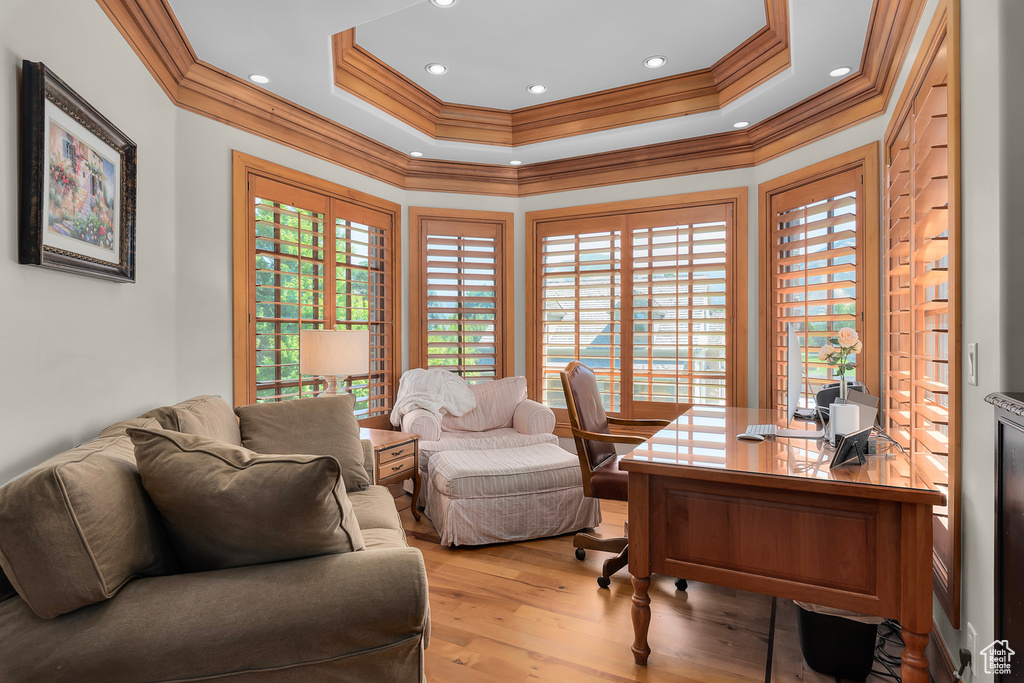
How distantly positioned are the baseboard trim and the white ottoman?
66.6 inches

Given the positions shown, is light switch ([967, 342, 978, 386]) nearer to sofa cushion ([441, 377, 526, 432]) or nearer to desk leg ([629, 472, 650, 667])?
desk leg ([629, 472, 650, 667])

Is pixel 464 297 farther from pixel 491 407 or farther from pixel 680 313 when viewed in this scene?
pixel 680 313

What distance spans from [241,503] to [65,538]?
297 millimetres

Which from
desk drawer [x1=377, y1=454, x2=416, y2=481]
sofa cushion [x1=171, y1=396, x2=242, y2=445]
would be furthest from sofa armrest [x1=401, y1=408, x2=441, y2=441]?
sofa cushion [x1=171, y1=396, x2=242, y2=445]

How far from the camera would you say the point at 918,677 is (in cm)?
154

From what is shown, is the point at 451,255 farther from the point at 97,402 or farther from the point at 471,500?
the point at 97,402

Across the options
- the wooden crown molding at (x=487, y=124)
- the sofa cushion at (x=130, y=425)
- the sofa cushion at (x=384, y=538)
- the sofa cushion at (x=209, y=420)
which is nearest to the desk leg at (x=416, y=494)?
the sofa cushion at (x=209, y=420)

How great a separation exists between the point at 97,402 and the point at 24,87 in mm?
1061

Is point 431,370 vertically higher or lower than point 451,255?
lower

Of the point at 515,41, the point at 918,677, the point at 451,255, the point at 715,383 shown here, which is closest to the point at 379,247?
the point at 451,255

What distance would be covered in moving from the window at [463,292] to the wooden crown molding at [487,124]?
31 centimetres

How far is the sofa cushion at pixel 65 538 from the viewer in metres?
1.00

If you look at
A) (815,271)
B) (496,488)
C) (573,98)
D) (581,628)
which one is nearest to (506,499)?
(496,488)

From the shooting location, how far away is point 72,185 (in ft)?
5.94
